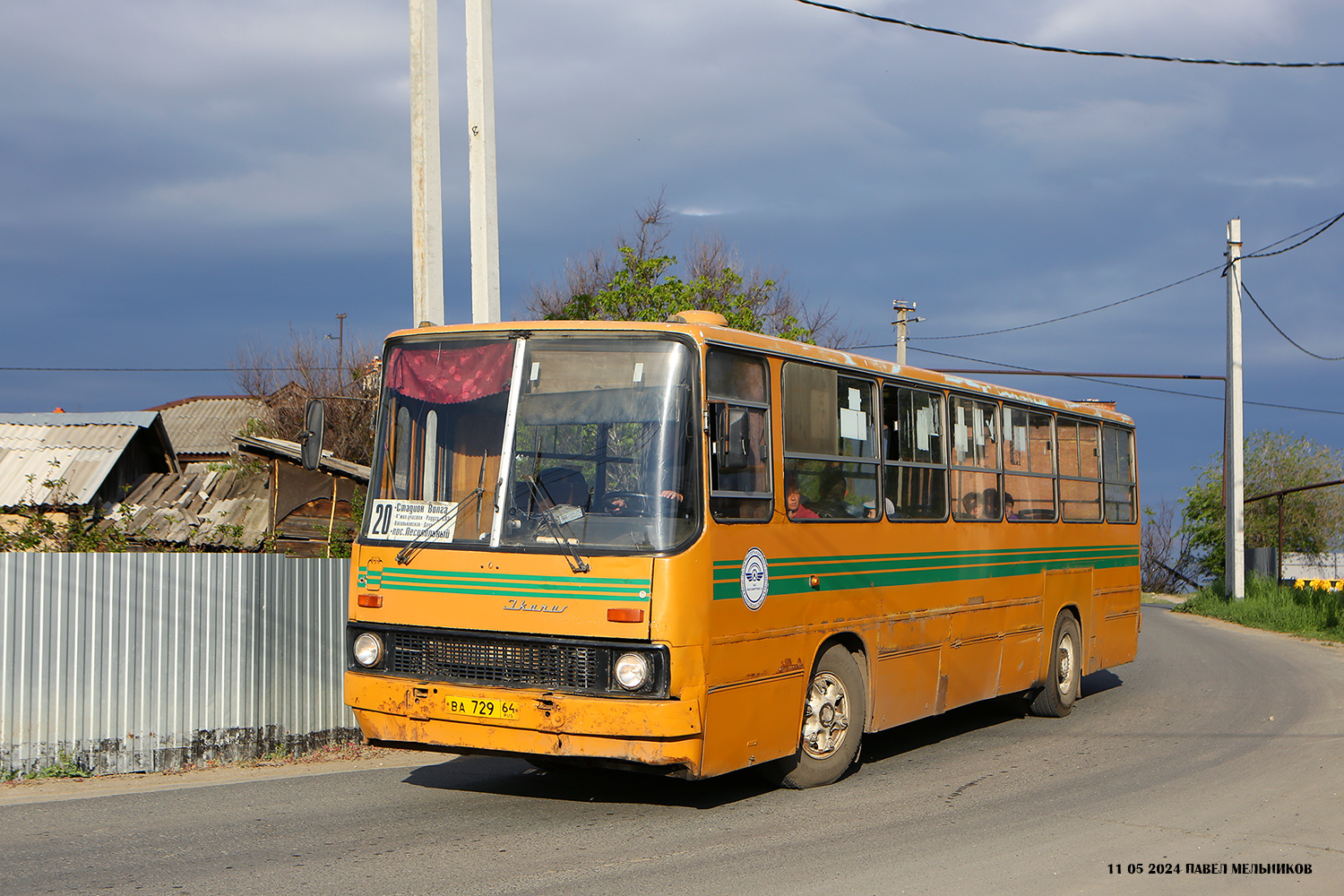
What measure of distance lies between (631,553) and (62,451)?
20269mm

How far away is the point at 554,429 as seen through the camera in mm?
7344

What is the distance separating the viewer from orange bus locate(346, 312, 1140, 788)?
276 inches

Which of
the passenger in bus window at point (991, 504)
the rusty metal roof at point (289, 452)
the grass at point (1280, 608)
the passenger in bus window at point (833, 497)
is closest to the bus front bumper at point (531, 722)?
the passenger in bus window at point (833, 497)

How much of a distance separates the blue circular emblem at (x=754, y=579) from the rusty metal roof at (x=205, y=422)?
40784 millimetres

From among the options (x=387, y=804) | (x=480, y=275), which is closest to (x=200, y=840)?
(x=387, y=804)

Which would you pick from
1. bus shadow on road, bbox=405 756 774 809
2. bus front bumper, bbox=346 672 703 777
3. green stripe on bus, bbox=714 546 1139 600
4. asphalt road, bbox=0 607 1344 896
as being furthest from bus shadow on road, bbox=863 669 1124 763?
bus front bumper, bbox=346 672 703 777

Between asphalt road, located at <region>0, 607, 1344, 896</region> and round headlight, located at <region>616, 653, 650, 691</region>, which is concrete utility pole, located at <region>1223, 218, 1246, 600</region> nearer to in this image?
asphalt road, located at <region>0, 607, 1344, 896</region>

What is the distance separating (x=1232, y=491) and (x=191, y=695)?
89.0ft

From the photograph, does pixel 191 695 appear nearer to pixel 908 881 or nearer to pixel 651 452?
pixel 651 452

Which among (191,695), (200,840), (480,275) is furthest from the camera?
(480,275)

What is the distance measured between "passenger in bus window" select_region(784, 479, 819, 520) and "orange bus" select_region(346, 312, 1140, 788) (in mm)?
17

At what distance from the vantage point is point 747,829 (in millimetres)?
7312

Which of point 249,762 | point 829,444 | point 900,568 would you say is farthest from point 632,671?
point 249,762

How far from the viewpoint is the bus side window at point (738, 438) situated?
737 cm
